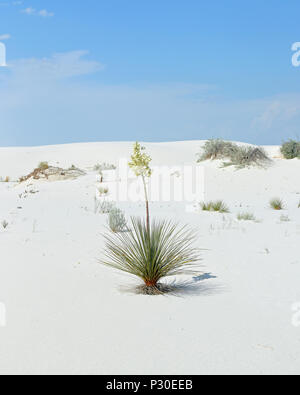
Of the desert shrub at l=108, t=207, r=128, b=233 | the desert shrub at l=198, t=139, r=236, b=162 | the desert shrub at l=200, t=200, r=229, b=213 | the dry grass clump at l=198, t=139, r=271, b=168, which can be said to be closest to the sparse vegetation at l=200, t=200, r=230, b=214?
the desert shrub at l=200, t=200, r=229, b=213

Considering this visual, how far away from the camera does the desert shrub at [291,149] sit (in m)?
20.2

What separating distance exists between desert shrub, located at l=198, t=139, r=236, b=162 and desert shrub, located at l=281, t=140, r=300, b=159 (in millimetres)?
2826

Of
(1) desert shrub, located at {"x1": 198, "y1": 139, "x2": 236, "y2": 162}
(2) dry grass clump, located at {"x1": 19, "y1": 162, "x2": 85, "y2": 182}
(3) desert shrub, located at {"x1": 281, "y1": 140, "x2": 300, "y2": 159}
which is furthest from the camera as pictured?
(3) desert shrub, located at {"x1": 281, "y1": 140, "x2": 300, "y2": 159}

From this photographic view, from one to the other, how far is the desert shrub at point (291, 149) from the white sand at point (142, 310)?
1270 centimetres

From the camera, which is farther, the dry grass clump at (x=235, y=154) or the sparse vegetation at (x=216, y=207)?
the dry grass clump at (x=235, y=154)

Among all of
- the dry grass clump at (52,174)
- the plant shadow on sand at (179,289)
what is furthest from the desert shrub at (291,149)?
the plant shadow on sand at (179,289)

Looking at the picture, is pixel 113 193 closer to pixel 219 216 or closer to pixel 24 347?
pixel 219 216

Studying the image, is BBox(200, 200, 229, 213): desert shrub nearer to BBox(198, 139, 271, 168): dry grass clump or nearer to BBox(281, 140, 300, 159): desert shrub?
BBox(198, 139, 271, 168): dry grass clump

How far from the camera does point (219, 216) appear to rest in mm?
10609

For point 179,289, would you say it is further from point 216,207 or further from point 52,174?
point 52,174

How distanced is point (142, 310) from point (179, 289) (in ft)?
2.72

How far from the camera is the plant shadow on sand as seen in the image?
14.5 feet

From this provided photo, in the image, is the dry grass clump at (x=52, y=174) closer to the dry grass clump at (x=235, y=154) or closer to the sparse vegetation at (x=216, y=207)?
the dry grass clump at (x=235, y=154)

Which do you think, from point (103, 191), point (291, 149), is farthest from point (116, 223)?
point (291, 149)
